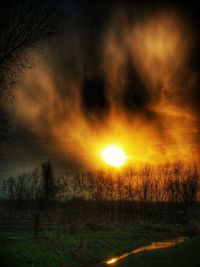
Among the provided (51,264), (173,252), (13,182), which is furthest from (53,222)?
(13,182)

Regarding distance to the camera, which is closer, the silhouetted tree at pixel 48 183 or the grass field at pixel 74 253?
the grass field at pixel 74 253

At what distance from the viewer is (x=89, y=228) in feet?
147

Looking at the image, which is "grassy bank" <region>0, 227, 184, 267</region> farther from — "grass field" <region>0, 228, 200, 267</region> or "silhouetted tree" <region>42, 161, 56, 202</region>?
"silhouetted tree" <region>42, 161, 56, 202</region>

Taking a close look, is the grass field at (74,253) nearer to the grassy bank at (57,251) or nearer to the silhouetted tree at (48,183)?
the grassy bank at (57,251)

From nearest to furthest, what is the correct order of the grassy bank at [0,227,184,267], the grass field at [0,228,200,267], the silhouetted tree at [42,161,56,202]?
1. the grassy bank at [0,227,184,267]
2. the grass field at [0,228,200,267]
3. the silhouetted tree at [42,161,56,202]

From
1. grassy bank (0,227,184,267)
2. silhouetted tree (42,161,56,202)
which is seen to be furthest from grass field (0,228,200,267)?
silhouetted tree (42,161,56,202)

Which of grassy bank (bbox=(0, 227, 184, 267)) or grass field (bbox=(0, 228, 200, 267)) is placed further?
grass field (bbox=(0, 228, 200, 267))

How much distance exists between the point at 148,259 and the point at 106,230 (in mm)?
19468

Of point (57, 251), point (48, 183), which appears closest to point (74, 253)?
point (57, 251)

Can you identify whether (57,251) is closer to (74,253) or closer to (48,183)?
(74,253)

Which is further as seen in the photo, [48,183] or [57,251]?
[48,183]

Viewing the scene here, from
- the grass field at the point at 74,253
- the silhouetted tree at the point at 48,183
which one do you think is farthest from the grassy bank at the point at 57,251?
the silhouetted tree at the point at 48,183

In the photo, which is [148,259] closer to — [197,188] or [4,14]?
[4,14]

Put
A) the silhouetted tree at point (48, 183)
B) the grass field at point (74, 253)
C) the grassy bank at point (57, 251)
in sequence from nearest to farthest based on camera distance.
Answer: the grassy bank at point (57, 251) → the grass field at point (74, 253) → the silhouetted tree at point (48, 183)
